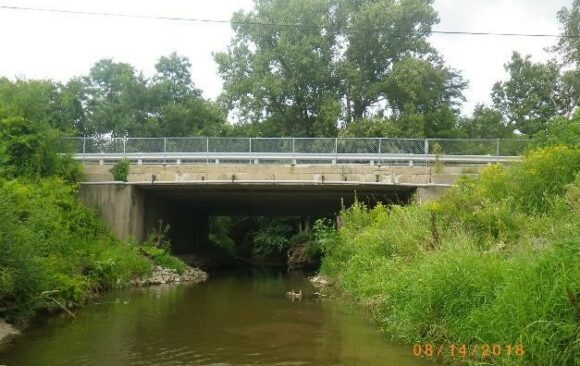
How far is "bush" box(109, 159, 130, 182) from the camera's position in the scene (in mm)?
20328

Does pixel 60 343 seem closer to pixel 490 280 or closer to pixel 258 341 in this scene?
pixel 258 341

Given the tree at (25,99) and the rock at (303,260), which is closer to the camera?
the tree at (25,99)

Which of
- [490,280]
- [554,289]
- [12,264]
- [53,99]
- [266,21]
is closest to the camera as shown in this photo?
[554,289]

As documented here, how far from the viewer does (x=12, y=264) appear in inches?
365

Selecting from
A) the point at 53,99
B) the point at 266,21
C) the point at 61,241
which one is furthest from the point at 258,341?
the point at 53,99

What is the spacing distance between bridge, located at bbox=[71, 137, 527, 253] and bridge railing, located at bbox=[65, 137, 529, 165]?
0.04 meters

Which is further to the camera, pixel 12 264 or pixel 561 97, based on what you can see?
pixel 561 97

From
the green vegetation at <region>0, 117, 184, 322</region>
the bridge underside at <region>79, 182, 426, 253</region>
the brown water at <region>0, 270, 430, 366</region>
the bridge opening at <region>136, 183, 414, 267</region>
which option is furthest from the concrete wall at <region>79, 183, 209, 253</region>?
the brown water at <region>0, 270, 430, 366</region>

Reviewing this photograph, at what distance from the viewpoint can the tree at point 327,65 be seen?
31.4 m

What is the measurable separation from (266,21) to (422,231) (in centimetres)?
2422

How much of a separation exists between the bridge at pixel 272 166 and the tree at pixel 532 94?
18.8 metres

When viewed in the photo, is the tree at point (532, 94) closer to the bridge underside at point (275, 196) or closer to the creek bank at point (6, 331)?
the bridge underside at point (275, 196)

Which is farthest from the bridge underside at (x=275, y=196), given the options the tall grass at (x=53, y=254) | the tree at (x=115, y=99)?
the tree at (x=115, y=99)

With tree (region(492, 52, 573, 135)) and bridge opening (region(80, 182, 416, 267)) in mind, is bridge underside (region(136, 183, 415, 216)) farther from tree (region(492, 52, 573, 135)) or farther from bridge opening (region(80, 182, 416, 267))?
tree (region(492, 52, 573, 135))
